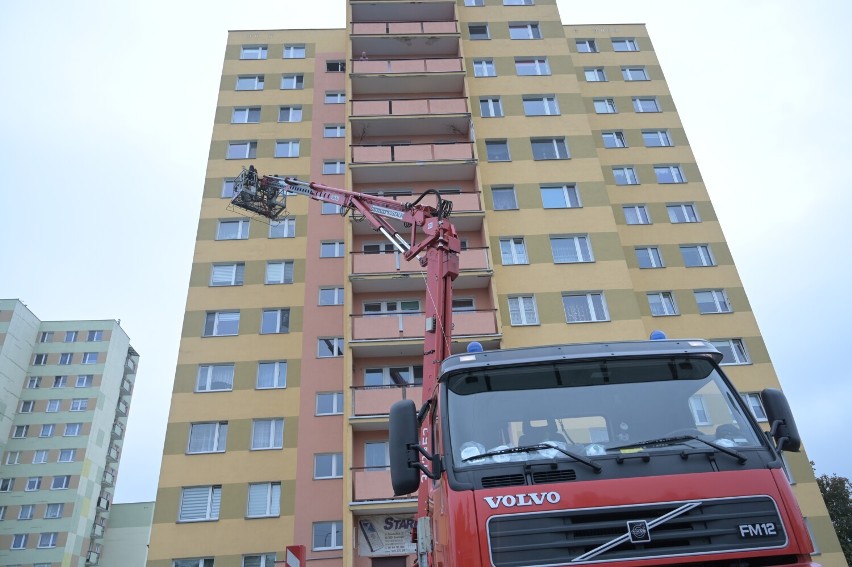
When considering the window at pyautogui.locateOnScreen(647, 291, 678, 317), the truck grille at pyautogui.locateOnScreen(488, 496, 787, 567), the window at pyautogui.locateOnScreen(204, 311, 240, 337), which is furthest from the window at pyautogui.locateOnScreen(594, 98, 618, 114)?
the truck grille at pyautogui.locateOnScreen(488, 496, 787, 567)

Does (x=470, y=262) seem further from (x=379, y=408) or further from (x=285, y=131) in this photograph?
(x=285, y=131)

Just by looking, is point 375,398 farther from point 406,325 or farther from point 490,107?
point 490,107

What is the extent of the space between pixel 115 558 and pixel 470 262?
51.7m

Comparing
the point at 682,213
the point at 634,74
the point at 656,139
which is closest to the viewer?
the point at 682,213

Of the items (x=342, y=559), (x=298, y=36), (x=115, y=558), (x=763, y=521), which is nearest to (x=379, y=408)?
(x=342, y=559)

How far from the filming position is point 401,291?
21234 millimetres

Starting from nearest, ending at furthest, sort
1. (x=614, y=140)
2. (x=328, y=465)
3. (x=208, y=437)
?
(x=328, y=465), (x=208, y=437), (x=614, y=140)

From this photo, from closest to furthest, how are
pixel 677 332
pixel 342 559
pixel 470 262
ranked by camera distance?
pixel 342 559, pixel 470 262, pixel 677 332

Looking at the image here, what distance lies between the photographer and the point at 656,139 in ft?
88.8

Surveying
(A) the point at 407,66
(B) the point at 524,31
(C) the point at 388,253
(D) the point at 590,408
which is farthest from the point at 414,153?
(D) the point at 590,408

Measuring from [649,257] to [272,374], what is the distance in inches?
629

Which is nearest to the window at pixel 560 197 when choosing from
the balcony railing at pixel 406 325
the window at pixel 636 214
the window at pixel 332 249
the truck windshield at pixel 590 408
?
the window at pixel 636 214

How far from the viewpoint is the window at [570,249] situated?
21158mm

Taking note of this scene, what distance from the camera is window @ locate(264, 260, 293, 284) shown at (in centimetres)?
2244
